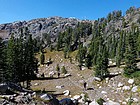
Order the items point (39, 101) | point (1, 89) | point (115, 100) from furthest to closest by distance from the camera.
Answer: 1. point (115, 100)
2. point (1, 89)
3. point (39, 101)

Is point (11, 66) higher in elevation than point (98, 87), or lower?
higher

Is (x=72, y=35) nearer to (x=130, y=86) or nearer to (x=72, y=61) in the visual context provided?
(x=72, y=61)

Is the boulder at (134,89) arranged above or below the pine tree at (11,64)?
below

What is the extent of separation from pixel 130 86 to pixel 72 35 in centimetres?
12540

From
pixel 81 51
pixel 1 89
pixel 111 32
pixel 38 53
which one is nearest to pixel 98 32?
pixel 111 32

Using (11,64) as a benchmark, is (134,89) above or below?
below

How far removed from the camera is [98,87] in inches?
2297

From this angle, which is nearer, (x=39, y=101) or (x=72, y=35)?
(x=39, y=101)

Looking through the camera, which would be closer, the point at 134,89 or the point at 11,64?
the point at 134,89

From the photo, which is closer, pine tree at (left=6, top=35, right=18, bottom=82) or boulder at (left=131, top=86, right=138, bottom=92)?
boulder at (left=131, top=86, right=138, bottom=92)

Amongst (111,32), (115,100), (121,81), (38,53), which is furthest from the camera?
(111,32)

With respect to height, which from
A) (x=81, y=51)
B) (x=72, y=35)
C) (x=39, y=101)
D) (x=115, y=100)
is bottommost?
(x=115, y=100)

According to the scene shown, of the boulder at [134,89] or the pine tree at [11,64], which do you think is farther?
the pine tree at [11,64]

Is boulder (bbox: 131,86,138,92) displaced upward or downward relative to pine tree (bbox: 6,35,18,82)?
downward
